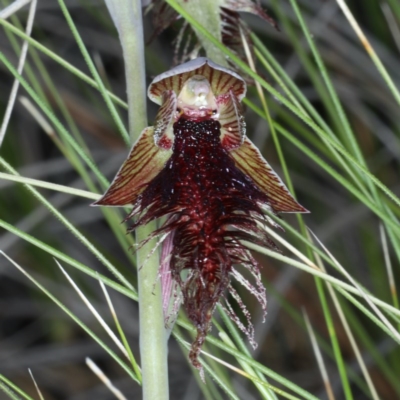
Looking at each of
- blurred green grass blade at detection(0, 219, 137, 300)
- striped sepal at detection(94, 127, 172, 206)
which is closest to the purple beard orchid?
striped sepal at detection(94, 127, 172, 206)

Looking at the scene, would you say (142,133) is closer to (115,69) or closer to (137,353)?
(137,353)

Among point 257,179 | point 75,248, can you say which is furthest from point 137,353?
point 257,179

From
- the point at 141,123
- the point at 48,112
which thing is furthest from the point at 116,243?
the point at 141,123

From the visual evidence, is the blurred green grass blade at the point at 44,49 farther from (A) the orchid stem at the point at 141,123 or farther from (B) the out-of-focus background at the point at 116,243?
(B) the out-of-focus background at the point at 116,243

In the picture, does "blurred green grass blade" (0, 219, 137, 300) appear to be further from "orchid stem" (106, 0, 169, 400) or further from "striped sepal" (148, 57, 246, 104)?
"striped sepal" (148, 57, 246, 104)

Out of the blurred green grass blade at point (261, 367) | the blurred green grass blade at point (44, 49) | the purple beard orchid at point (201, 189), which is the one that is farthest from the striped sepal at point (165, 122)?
the blurred green grass blade at point (261, 367)

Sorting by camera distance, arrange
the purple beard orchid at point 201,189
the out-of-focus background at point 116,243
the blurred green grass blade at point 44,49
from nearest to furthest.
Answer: the purple beard orchid at point 201,189 → the blurred green grass blade at point 44,49 → the out-of-focus background at point 116,243
